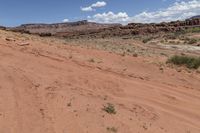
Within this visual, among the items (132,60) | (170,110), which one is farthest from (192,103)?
(132,60)

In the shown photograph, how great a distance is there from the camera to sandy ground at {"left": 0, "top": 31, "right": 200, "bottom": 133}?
8.39m

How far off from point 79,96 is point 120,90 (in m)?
1.97

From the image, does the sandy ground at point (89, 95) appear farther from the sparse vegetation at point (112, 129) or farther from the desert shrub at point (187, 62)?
the desert shrub at point (187, 62)

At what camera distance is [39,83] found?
11039 mm

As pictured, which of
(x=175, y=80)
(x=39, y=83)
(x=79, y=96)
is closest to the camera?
(x=79, y=96)

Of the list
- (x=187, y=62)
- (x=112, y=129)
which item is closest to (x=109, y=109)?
(x=112, y=129)

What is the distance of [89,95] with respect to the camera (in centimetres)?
1059

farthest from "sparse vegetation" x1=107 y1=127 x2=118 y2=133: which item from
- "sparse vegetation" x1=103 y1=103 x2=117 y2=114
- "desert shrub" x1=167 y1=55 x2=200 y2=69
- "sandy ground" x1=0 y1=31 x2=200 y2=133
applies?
"desert shrub" x1=167 y1=55 x2=200 y2=69

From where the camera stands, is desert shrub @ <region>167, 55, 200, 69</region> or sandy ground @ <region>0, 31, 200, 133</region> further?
desert shrub @ <region>167, 55, 200, 69</region>

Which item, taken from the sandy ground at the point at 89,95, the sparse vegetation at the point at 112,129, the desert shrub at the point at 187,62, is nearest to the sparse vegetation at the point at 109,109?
the sandy ground at the point at 89,95

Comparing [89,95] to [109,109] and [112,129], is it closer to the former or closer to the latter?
[109,109]

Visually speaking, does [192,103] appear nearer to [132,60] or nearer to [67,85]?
[67,85]

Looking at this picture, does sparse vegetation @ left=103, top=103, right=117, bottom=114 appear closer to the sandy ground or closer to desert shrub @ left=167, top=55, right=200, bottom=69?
the sandy ground

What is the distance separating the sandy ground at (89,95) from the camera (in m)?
8.39
